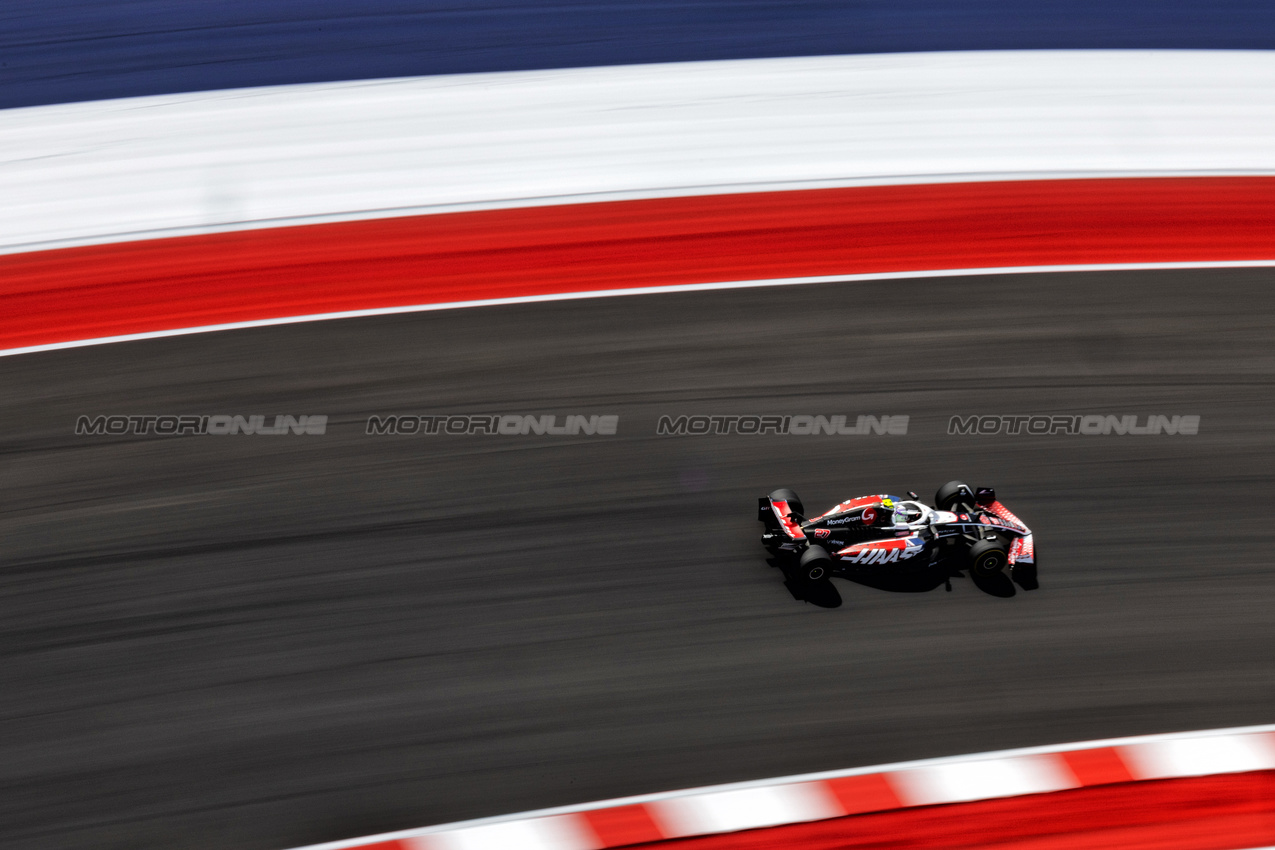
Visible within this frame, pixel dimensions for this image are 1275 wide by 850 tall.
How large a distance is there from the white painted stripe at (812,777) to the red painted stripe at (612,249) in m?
4.57

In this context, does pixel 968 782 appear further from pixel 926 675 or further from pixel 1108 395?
pixel 1108 395

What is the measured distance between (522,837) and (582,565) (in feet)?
6.14

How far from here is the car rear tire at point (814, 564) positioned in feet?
21.6

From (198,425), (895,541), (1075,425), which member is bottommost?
(895,541)

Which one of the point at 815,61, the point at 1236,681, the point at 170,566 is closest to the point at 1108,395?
the point at 1236,681

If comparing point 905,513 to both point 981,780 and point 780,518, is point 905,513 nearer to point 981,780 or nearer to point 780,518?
point 780,518

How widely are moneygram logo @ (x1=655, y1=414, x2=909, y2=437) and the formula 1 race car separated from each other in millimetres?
1173

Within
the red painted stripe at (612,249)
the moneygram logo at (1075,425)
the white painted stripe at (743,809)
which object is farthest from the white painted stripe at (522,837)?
the red painted stripe at (612,249)

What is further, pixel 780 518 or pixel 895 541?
pixel 780 518

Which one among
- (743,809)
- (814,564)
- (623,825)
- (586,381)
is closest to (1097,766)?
(814,564)

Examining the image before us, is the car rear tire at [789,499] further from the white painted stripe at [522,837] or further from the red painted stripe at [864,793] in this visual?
the white painted stripe at [522,837]

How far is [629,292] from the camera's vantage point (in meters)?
9.12

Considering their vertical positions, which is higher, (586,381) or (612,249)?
(612,249)

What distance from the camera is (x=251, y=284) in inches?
363
